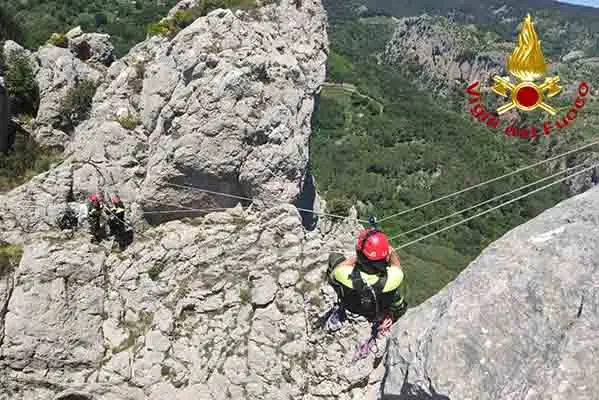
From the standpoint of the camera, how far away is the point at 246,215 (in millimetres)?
15141

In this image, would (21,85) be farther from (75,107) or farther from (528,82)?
(528,82)

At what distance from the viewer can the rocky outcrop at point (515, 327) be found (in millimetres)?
5688

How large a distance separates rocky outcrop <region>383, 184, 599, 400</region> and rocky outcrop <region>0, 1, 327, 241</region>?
8689mm

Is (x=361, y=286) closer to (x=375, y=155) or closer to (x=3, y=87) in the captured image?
(x=3, y=87)

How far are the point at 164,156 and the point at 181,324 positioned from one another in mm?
5258

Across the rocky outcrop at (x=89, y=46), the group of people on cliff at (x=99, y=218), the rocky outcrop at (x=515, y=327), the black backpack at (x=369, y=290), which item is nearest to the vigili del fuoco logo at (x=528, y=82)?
the rocky outcrop at (x=515, y=327)

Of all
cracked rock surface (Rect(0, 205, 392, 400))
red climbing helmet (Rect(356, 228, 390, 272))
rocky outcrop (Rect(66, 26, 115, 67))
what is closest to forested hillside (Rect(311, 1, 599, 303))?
rocky outcrop (Rect(66, 26, 115, 67))

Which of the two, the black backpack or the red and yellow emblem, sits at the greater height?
the red and yellow emblem

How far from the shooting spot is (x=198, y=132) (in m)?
14.9

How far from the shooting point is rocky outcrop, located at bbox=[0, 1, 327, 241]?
14953 mm

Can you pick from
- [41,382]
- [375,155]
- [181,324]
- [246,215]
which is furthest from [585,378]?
[375,155]

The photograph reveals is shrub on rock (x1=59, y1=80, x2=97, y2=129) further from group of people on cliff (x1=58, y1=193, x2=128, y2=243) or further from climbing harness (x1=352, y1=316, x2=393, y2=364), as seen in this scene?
climbing harness (x1=352, y1=316, x2=393, y2=364)

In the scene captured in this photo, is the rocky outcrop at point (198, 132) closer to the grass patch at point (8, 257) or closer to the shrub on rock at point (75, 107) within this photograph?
the grass patch at point (8, 257)

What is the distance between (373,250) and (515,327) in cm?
336
